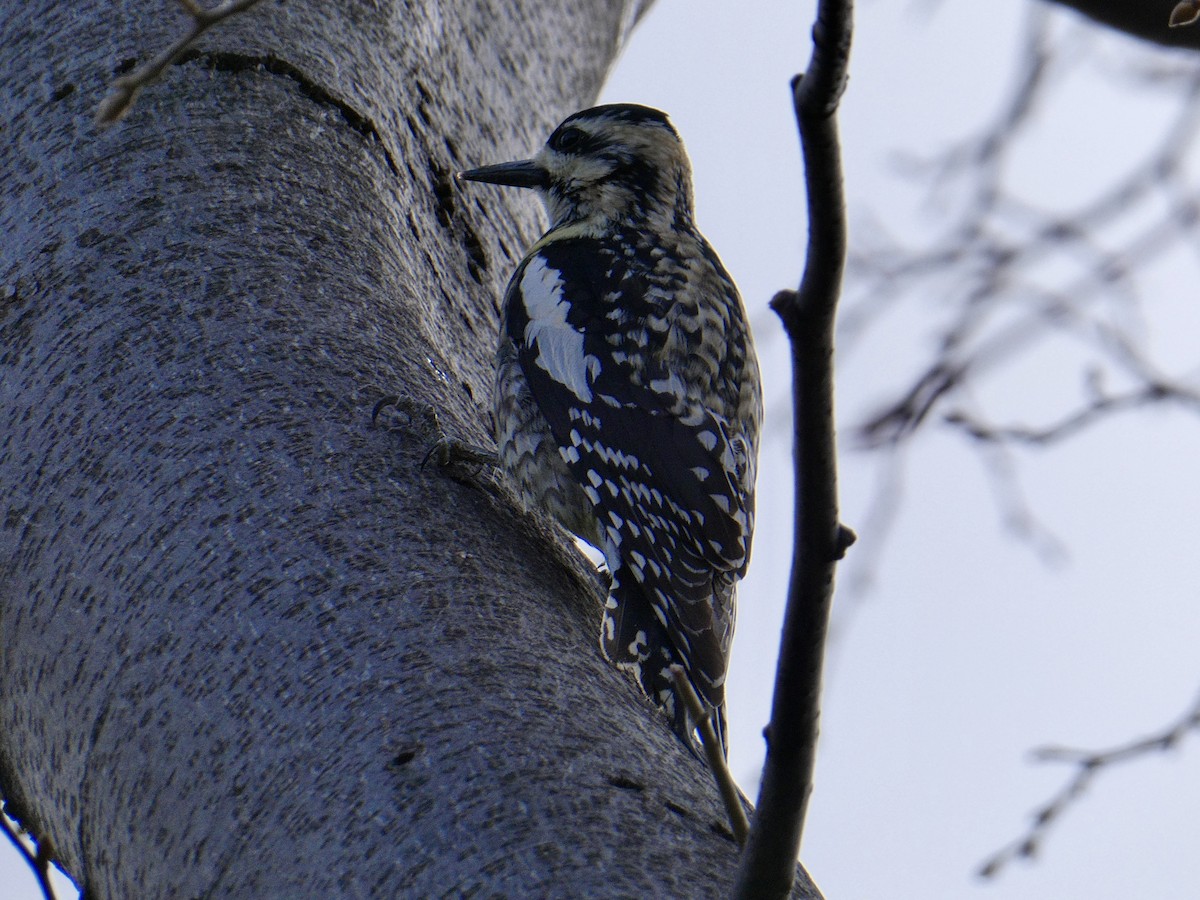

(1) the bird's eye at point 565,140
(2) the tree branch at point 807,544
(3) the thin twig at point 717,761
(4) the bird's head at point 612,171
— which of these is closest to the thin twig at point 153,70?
(2) the tree branch at point 807,544

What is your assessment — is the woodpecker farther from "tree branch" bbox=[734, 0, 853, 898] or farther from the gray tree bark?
"tree branch" bbox=[734, 0, 853, 898]

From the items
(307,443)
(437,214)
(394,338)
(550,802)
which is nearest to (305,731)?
(550,802)

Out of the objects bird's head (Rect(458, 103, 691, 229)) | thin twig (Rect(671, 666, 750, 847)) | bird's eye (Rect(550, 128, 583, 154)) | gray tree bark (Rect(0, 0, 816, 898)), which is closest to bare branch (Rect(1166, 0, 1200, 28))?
thin twig (Rect(671, 666, 750, 847))

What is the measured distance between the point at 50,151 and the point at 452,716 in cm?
137

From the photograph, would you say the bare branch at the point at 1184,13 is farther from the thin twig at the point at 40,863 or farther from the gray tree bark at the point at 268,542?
the thin twig at the point at 40,863

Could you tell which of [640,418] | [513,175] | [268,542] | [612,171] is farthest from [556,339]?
[268,542]

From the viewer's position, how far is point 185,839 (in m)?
1.50

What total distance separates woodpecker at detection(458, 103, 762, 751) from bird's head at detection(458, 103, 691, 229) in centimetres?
2

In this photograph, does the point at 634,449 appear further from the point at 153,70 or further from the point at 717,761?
the point at 717,761

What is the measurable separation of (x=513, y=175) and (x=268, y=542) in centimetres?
183

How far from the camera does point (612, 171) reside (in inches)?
148

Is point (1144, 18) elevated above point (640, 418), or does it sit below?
above

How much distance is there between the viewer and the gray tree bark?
1445mm

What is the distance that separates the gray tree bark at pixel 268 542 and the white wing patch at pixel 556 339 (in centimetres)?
22
